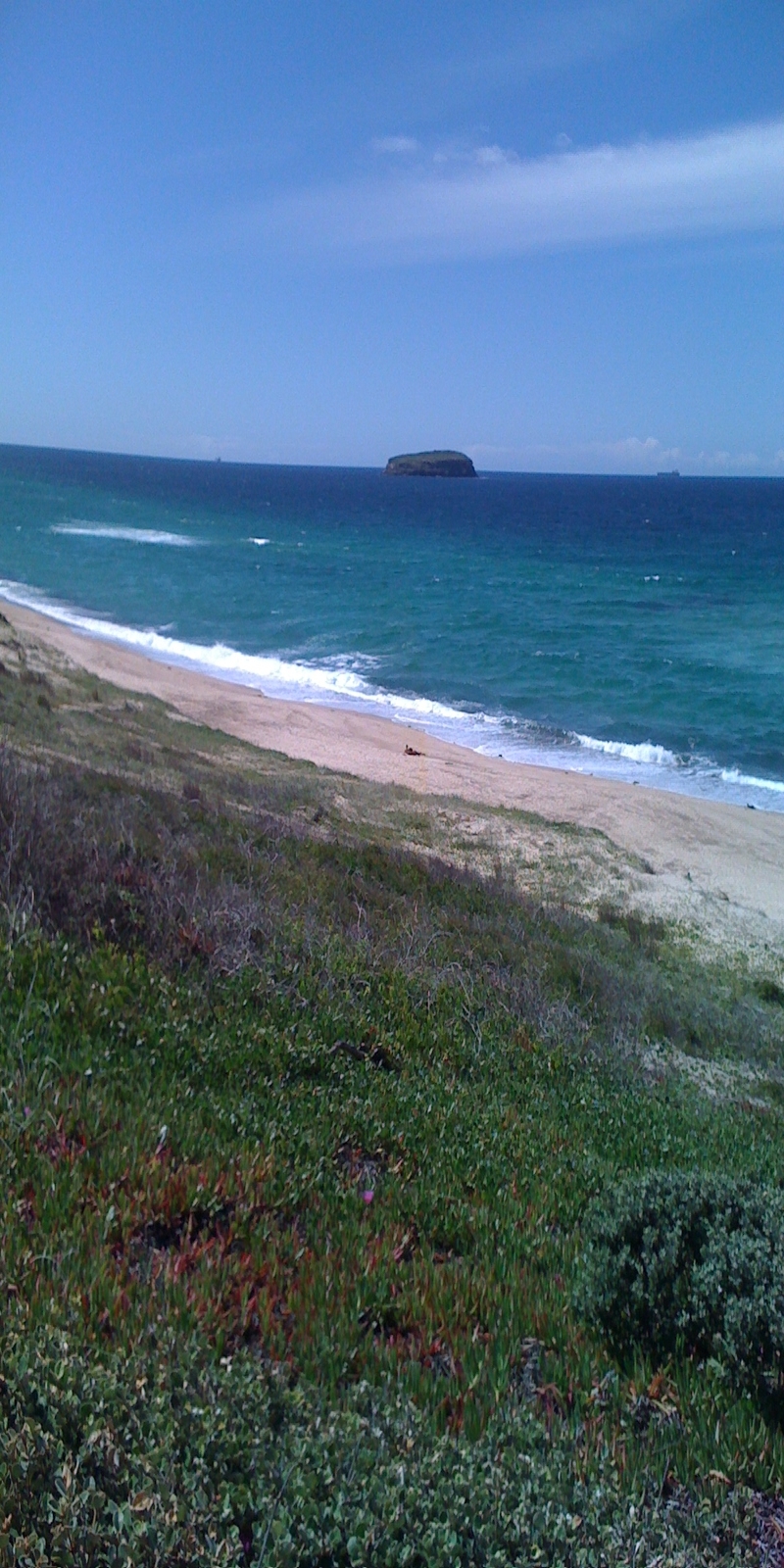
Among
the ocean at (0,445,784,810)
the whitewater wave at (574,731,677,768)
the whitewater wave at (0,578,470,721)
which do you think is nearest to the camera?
the whitewater wave at (574,731,677,768)

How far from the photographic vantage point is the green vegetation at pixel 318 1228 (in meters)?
2.22

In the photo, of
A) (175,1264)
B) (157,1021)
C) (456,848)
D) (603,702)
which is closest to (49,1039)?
(157,1021)

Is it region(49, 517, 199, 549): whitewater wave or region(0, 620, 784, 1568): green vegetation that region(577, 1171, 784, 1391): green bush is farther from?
region(49, 517, 199, 549): whitewater wave

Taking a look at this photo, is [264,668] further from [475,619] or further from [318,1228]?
[318,1228]

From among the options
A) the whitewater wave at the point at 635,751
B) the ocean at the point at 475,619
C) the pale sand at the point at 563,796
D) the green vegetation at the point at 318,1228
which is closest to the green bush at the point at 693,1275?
the green vegetation at the point at 318,1228

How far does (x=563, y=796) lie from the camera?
21.0 meters

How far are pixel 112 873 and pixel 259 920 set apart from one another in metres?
0.96

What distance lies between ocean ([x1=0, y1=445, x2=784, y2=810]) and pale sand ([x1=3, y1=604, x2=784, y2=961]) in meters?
2.66

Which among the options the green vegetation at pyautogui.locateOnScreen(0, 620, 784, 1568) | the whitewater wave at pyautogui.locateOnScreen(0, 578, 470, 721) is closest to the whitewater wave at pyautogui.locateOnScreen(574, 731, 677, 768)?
the whitewater wave at pyautogui.locateOnScreen(0, 578, 470, 721)

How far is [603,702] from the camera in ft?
107

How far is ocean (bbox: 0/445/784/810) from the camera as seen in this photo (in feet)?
97.0

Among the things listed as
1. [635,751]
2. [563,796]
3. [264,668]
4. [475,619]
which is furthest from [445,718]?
[475,619]

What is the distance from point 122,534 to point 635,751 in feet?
176

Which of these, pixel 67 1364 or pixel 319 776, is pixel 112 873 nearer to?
pixel 67 1364
